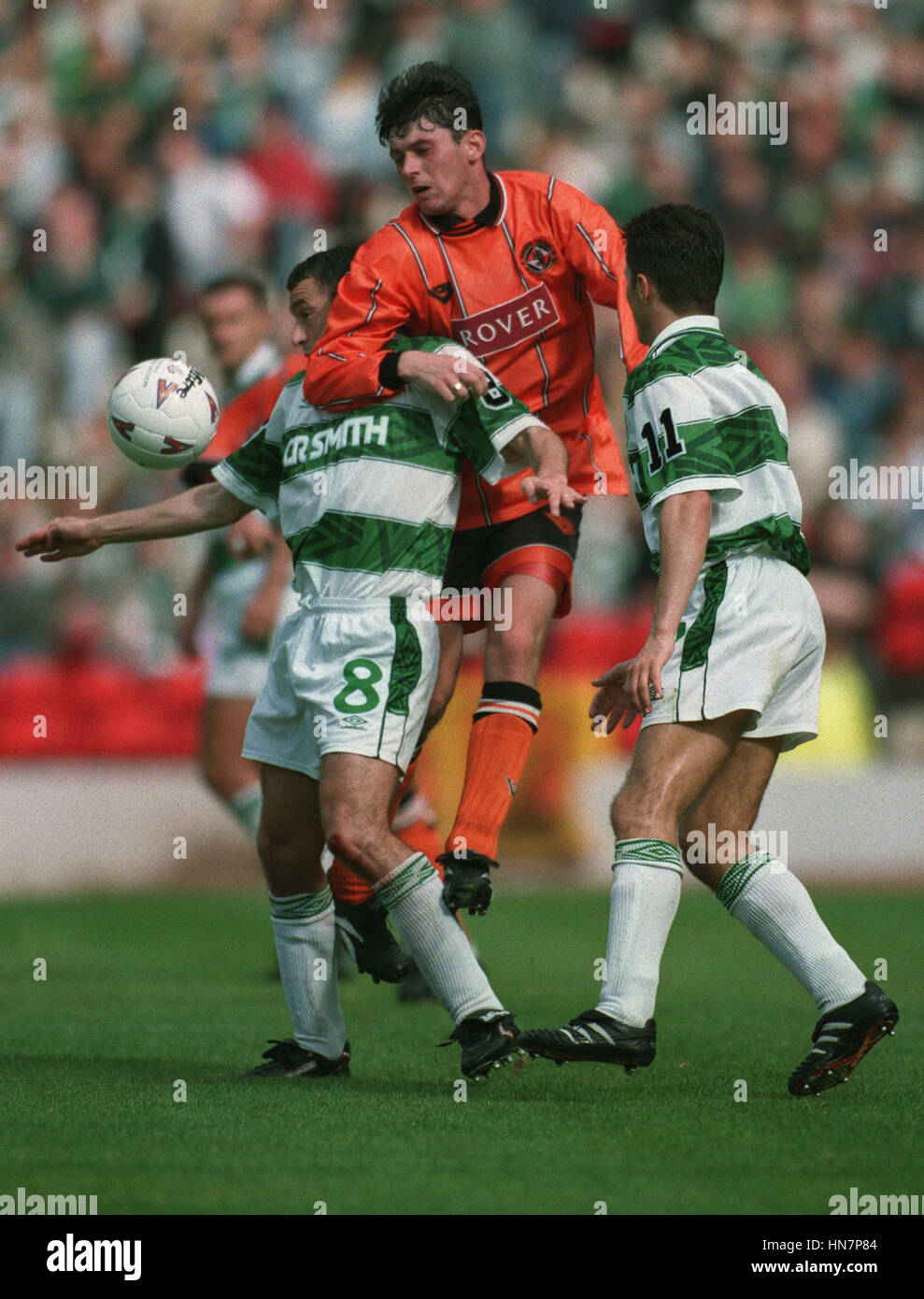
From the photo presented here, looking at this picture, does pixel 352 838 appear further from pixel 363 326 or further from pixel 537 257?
pixel 537 257

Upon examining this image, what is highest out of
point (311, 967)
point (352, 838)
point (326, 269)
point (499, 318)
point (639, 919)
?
point (326, 269)

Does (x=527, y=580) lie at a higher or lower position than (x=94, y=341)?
lower

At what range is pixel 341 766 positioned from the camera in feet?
14.7

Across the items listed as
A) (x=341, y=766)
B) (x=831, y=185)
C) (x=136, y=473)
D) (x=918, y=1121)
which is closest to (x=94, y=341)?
(x=136, y=473)

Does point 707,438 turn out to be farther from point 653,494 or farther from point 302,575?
point 302,575

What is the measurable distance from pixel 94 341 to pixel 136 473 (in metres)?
1.25

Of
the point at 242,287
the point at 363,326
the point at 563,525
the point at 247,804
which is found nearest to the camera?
the point at 363,326

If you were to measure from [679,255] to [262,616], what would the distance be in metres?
3.54

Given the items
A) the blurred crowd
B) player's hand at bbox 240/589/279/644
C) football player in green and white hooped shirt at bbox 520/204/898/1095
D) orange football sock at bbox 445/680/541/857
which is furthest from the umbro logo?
the blurred crowd

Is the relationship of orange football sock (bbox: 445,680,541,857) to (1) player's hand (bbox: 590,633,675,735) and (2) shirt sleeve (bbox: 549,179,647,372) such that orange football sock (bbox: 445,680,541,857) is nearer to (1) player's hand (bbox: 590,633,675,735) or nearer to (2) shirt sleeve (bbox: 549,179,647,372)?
(1) player's hand (bbox: 590,633,675,735)

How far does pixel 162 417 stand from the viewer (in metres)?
5.19

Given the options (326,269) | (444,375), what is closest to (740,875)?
(444,375)
